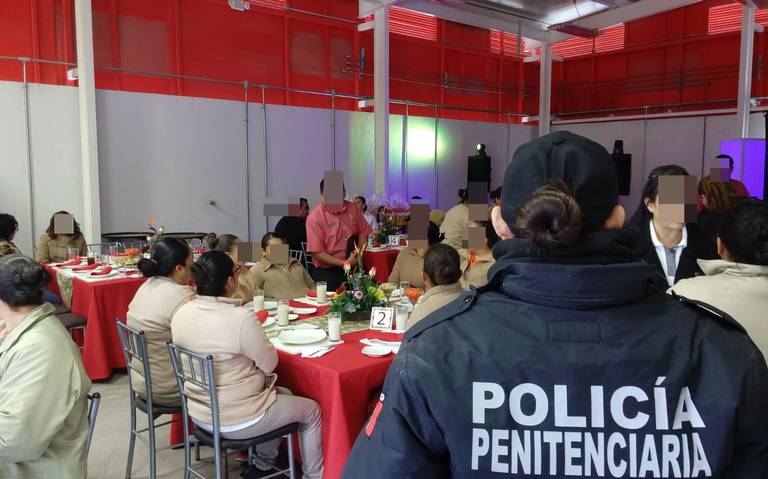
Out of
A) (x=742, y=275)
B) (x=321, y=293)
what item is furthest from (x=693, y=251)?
(x=321, y=293)

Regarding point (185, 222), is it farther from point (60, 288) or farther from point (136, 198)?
point (60, 288)

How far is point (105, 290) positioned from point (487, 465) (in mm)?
4474

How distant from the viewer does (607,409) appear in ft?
3.03

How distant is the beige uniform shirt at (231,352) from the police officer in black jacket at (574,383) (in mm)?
1773

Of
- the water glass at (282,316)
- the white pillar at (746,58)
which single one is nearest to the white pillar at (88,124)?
the water glass at (282,316)

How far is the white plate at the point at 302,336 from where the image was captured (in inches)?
121

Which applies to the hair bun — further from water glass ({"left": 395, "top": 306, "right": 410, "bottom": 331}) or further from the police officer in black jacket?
Result: water glass ({"left": 395, "top": 306, "right": 410, "bottom": 331})

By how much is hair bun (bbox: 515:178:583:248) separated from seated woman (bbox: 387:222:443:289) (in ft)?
12.8

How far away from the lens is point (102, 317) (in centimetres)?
470

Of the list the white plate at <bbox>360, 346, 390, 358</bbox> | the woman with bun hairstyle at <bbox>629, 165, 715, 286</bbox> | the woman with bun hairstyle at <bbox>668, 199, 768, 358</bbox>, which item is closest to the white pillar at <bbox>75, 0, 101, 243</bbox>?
the white plate at <bbox>360, 346, 390, 358</bbox>

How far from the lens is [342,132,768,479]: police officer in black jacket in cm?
92

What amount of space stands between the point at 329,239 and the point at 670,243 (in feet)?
9.36

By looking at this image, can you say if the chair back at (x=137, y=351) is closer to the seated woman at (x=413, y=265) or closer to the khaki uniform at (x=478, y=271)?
the khaki uniform at (x=478, y=271)

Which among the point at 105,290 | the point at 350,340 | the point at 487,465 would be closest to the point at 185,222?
the point at 105,290
